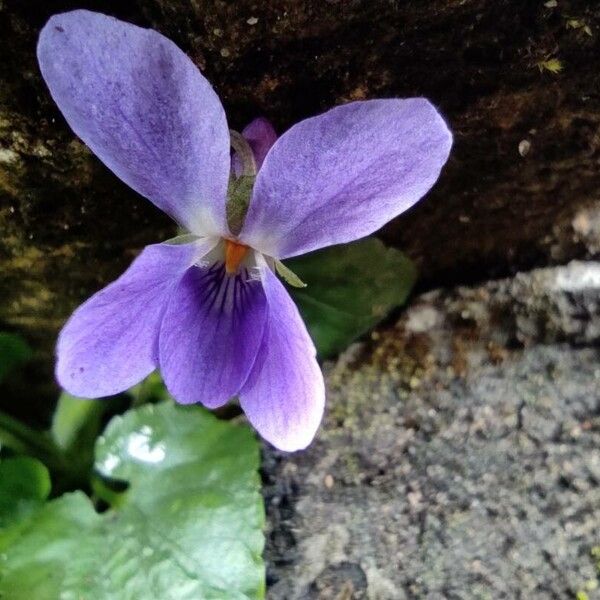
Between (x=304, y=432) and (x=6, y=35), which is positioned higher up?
(x=6, y=35)

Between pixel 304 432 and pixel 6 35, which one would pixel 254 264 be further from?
pixel 6 35

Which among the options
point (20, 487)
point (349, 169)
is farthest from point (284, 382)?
point (20, 487)

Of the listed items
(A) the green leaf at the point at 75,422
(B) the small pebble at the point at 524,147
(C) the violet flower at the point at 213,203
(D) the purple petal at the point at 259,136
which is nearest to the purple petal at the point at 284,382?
(C) the violet flower at the point at 213,203

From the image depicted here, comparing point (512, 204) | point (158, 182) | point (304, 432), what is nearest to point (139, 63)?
point (158, 182)

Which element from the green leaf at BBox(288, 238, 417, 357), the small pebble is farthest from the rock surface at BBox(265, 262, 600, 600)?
the small pebble

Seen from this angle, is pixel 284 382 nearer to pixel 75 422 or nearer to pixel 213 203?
pixel 213 203

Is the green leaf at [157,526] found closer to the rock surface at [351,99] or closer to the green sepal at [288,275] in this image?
the rock surface at [351,99]
